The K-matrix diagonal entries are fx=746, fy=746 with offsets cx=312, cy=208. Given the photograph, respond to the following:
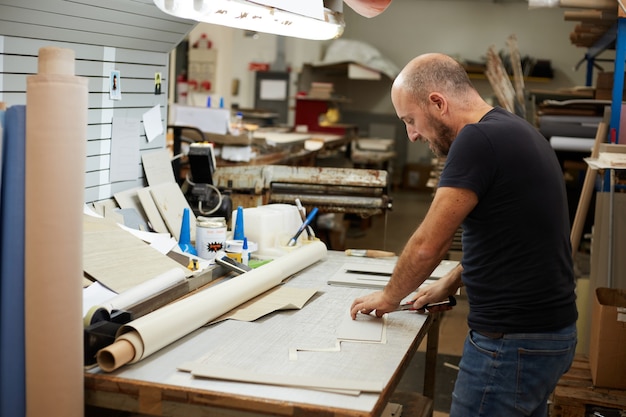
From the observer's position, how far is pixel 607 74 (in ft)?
18.8

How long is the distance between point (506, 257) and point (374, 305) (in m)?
0.45

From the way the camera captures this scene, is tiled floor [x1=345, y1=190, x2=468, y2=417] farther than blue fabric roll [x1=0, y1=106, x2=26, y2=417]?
Yes

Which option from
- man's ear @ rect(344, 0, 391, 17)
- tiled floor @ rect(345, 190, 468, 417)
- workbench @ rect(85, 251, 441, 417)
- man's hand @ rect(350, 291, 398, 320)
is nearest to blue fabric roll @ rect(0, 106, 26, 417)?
workbench @ rect(85, 251, 441, 417)

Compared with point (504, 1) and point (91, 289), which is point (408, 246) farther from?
point (504, 1)

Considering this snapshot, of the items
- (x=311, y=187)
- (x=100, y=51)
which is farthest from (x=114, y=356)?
(x=311, y=187)

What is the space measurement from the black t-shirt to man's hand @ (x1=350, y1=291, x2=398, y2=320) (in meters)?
0.27

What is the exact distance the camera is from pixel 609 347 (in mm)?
2996

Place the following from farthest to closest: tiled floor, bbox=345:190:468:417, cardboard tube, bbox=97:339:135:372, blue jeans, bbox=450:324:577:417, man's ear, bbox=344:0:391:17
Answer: tiled floor, bbox=345:190:468:417
man's ear, bbox=344:0:391:17
blue jeans, bbox=450:324:577:417
cardboard tube, bbox=97:339:135:372

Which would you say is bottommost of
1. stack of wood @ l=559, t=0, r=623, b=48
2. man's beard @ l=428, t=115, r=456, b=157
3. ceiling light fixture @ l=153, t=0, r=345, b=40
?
man's beard @ l=428, t=115, r=456, b=157

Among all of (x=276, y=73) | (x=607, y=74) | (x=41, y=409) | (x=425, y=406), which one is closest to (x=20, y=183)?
(x=41, y=409)

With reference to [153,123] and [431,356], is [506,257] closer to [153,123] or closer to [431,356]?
[431,356]

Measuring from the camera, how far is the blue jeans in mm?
2047

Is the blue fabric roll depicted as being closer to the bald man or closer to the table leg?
the bald man

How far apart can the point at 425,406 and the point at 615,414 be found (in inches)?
29.8
